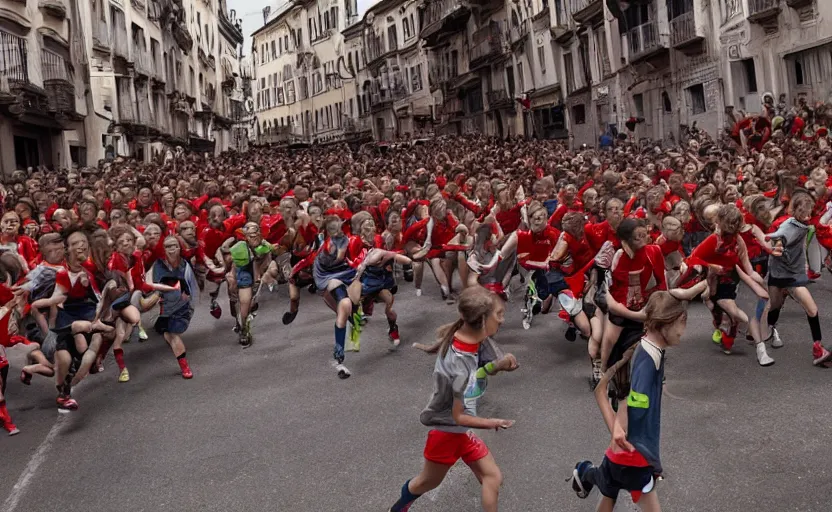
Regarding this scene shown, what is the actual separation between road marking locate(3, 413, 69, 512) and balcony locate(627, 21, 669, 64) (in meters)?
24.9

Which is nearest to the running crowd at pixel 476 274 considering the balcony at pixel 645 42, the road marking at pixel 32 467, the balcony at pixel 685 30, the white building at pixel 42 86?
the road marking at pixel 32 467

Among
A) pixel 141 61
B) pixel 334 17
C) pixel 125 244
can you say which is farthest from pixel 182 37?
pixel 125 244

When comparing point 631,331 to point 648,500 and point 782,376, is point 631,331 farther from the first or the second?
point 648,500

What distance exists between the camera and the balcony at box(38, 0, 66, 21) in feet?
87.7

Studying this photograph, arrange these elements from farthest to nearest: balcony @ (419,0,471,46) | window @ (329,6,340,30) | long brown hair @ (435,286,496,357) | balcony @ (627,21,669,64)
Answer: window @ (329,6,340,30)
balcony @ (419,0,471,46)
balcony @ (627,21,669,64)
long brown hair @ (435,286,496,357)

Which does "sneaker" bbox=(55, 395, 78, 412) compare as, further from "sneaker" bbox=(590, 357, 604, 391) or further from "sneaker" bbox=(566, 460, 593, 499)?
"sneaker" bbox=(566, 460, 593, 499)

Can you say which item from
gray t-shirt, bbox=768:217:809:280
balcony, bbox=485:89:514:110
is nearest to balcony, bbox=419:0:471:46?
balcony, bbox=485:89:514:110

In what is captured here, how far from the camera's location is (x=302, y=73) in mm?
78500

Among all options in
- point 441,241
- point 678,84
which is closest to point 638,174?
point 441,241

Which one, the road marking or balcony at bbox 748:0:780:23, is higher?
balcony at bbox 748:0:780:23

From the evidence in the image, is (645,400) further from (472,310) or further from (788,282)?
(788,282)

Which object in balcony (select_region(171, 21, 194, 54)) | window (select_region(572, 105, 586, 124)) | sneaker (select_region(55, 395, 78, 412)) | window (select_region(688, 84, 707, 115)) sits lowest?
sneaker (select_region(55, 395, 78, 412))

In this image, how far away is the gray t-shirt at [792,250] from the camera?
7.46 m

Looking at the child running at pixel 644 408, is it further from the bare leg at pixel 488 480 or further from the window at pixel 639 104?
the window at pixel 639 104
